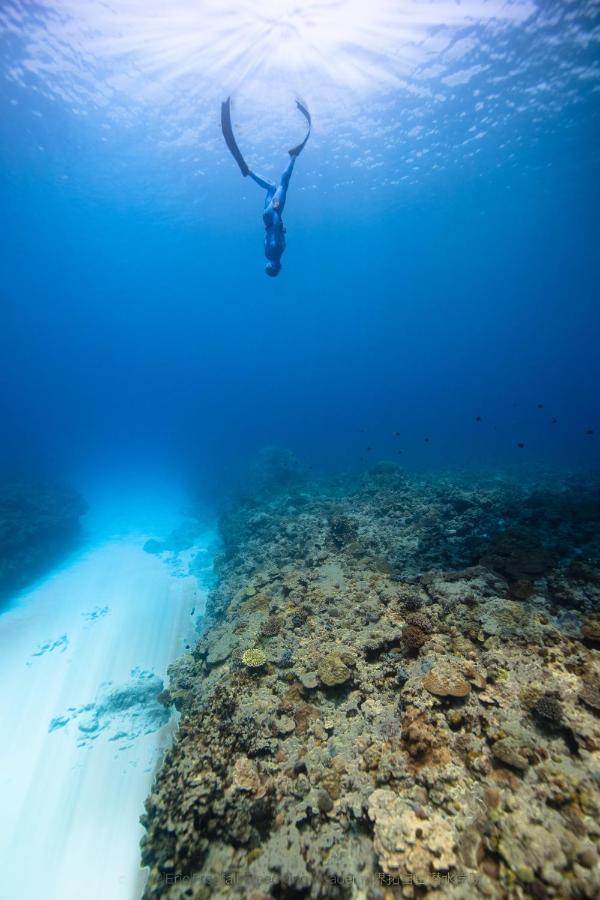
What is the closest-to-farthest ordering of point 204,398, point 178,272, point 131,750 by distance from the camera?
1. point 131,750
2. point 178,272
3. point 204,398

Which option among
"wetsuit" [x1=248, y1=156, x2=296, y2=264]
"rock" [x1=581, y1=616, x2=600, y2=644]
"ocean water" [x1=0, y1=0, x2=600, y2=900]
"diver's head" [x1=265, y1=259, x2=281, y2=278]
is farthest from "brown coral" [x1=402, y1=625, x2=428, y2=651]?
"wetsuit" [x1=248, y1=156, x2=296, y2=264]

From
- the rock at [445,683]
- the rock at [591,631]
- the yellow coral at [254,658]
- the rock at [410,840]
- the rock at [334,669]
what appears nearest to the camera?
the rock at [410,840]

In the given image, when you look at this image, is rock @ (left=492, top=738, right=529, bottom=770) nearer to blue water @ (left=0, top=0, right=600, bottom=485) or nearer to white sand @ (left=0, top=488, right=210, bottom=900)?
white sand @ (left=0, top=488, right=210, bottom=900)

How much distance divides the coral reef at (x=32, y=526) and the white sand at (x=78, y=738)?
1926 mm

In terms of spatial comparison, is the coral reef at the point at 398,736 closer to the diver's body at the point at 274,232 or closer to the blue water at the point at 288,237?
the diver's body at the point at 274,232

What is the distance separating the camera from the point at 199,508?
93.6 feet

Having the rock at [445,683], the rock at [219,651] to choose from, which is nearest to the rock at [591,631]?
the rock at [445,683]

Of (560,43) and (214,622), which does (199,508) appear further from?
(560,43)

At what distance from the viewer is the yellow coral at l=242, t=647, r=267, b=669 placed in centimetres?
614

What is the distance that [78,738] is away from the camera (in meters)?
8.94

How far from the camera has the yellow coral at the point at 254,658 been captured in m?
6.14

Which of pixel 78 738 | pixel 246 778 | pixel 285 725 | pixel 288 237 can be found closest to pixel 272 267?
pixel 285 725

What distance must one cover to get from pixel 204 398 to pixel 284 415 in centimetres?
3679

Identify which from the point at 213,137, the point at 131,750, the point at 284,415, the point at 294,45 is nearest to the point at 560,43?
the point at 294,45
